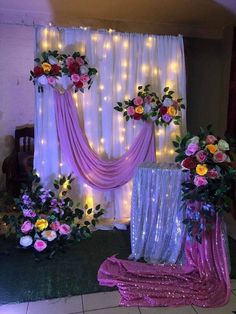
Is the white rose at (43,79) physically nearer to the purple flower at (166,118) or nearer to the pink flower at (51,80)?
Answer: the pink flower at (51,80)

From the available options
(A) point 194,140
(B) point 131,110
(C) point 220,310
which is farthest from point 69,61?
(C) point 220,310

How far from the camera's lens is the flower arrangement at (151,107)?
292cm

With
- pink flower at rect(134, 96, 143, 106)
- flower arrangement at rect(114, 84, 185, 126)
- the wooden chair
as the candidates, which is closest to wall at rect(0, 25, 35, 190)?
the wooden chair

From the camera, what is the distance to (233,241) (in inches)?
111

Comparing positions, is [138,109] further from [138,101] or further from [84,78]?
[84,78]

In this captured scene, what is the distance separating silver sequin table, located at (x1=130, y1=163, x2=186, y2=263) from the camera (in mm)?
2342

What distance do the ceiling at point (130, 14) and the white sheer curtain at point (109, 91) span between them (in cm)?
38

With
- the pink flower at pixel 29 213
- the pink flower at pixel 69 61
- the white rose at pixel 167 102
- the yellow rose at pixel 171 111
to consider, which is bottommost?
the pink flower at pixel 29 213

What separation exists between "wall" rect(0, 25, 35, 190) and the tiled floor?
2.49 metres

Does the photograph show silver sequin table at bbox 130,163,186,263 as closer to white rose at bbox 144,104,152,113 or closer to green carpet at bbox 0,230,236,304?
green carpet at bbox 0,230,236,304

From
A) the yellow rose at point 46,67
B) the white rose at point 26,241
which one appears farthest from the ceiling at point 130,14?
the white rose at point 26,241

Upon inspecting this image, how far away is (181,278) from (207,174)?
0.77 m

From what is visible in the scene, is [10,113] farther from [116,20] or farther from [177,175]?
[177,175]

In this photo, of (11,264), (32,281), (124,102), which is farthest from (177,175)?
(11,264)
